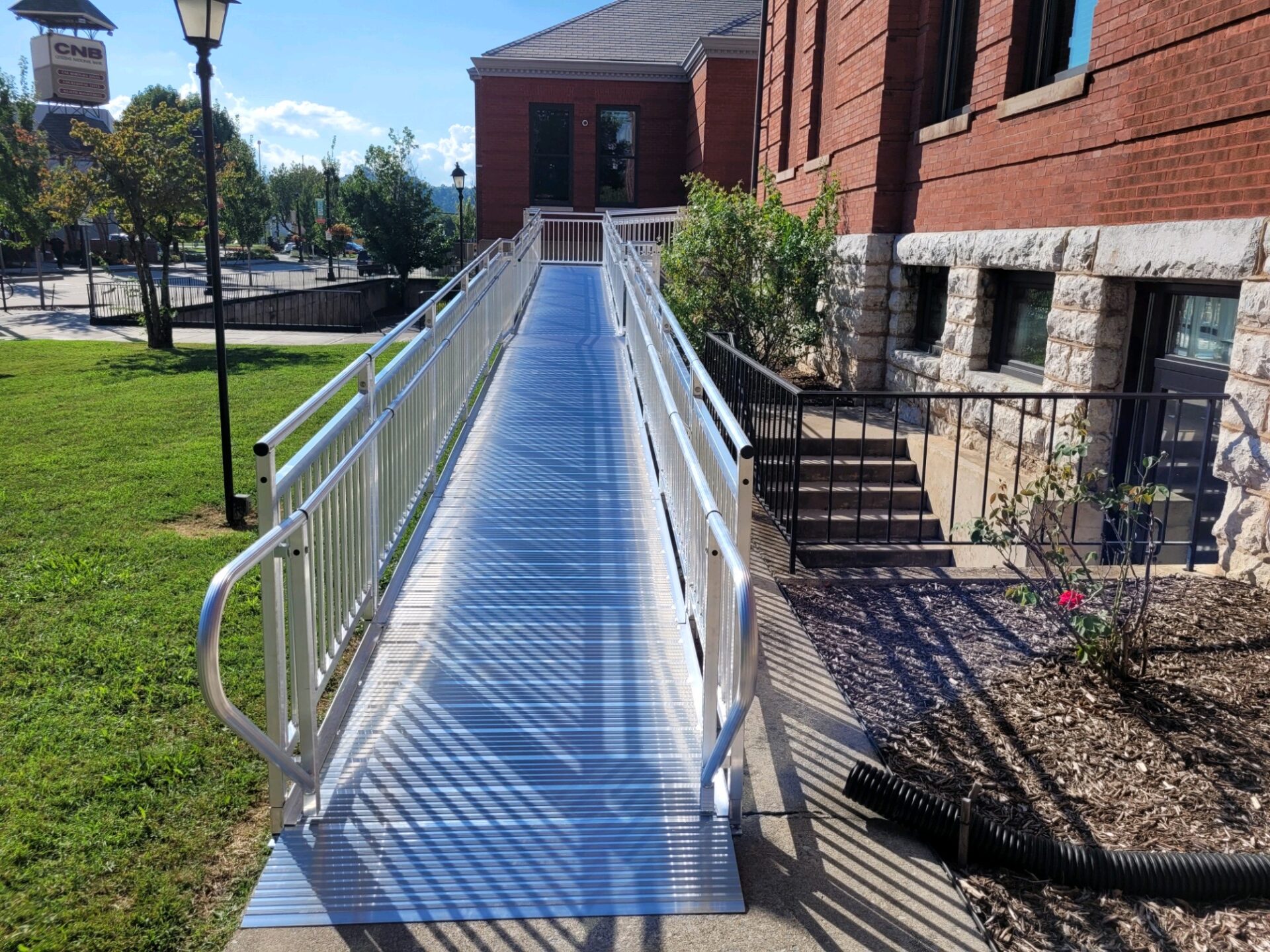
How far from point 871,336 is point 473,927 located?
1075 centimetres

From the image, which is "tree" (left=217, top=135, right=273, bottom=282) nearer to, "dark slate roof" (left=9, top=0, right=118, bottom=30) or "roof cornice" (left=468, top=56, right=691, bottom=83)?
"dark slate roof" (left=9, top=0, right=118, bottom=30)

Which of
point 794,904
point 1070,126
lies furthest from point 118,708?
point 1070,126

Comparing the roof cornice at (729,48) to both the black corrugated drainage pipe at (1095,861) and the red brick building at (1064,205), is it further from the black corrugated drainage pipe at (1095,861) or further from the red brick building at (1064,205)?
the black corrugated drainage pipe at (1095,861)

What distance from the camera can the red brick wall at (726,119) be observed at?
28.9 metres

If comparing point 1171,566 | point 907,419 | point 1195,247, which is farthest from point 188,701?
point 907,419

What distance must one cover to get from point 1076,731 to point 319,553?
3.33m

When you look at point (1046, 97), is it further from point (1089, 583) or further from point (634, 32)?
point (634, 32)

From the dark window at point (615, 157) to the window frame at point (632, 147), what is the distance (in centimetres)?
2

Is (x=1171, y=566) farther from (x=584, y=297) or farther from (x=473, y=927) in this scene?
(x=584, y=297)

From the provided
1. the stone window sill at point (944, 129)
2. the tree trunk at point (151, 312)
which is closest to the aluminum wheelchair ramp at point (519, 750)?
the stone window sill at point (944, 129)

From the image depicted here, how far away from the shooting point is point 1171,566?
22.5ft

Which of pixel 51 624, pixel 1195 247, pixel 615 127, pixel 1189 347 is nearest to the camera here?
pixel 51 624

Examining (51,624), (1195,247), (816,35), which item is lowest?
(51,624)

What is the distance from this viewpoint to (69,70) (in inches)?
3307
